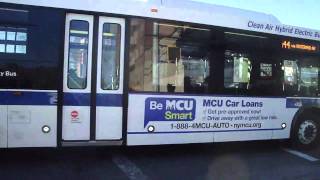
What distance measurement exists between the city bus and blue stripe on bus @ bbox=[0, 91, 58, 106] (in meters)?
0.02

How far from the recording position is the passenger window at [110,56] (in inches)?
366

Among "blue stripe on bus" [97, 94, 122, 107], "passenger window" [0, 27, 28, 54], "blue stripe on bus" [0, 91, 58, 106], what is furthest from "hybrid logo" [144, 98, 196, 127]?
"passenger window" [0, 27, 28, 54]

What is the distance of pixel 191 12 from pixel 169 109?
1.96 metres

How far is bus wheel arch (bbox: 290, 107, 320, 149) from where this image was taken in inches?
465

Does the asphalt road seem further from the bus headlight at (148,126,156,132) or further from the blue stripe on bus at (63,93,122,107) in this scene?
the blue stripe on bus at (63,93,122,107)

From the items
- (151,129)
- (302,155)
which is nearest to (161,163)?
(151,129)

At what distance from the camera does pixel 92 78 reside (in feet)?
30.1

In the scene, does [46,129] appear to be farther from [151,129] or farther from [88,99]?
[151,129]

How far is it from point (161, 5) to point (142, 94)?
1.75 meters

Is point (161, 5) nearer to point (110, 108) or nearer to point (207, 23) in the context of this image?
point (207, 23)

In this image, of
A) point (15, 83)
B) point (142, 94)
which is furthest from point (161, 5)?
point (15, 83)

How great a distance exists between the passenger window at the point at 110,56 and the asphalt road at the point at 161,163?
1526 mm

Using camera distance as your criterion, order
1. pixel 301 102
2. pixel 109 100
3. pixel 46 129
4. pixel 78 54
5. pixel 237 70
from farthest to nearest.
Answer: pixel 301 102
pixel 237 70
pixel 109 100
pixel 78 54
pixel 46 129

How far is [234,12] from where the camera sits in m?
10.9
